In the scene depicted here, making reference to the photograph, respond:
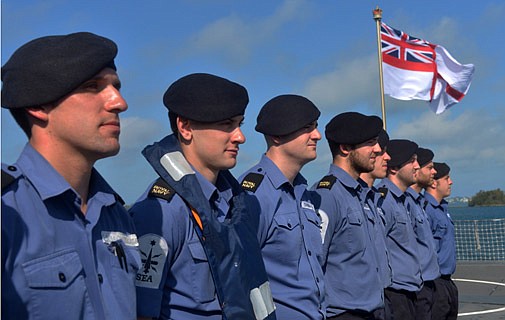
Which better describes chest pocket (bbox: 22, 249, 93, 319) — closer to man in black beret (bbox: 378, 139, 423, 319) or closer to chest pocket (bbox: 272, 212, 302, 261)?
chest pocket (bbox: 272, 212, 302, 261)

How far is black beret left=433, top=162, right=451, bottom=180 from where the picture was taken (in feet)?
32.4

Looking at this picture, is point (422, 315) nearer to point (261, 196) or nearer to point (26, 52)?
point (261, 196)

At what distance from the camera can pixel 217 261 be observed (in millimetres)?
3154

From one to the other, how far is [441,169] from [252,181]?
6077mm

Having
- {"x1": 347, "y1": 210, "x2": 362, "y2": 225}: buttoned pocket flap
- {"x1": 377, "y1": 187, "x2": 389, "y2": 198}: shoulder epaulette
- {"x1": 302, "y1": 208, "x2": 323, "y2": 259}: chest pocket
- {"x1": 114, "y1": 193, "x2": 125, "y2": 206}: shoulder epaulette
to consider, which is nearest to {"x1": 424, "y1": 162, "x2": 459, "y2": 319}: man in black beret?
{"x1": 377, "y1": 187, "x2": 389, "y2": 198}: shoulder epaulette

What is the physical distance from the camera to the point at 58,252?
7.63ft

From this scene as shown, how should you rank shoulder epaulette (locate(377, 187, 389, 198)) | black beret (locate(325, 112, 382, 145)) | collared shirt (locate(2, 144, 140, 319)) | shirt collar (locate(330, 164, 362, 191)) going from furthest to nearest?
shoulder epaulette (locate(377, 187, 389, 198)) < black beret (locate(325, 112, 382, 145)) < shirt collar (locate(330, 164, 362, 191)) < collared shirt (locate(2, 144, 140, 319))

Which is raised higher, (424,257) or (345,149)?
Result: (345,149)

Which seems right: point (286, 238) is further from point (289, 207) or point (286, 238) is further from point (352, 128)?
point (352, 128)

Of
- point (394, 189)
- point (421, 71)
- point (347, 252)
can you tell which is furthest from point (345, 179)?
point (421, 71)

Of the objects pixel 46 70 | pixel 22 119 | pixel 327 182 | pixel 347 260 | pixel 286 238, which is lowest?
pixel 347 260

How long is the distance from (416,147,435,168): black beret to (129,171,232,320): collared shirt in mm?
6361

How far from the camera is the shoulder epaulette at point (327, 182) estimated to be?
5701mm

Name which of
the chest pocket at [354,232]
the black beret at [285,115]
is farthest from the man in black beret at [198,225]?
the chest pocket at [354,232]
